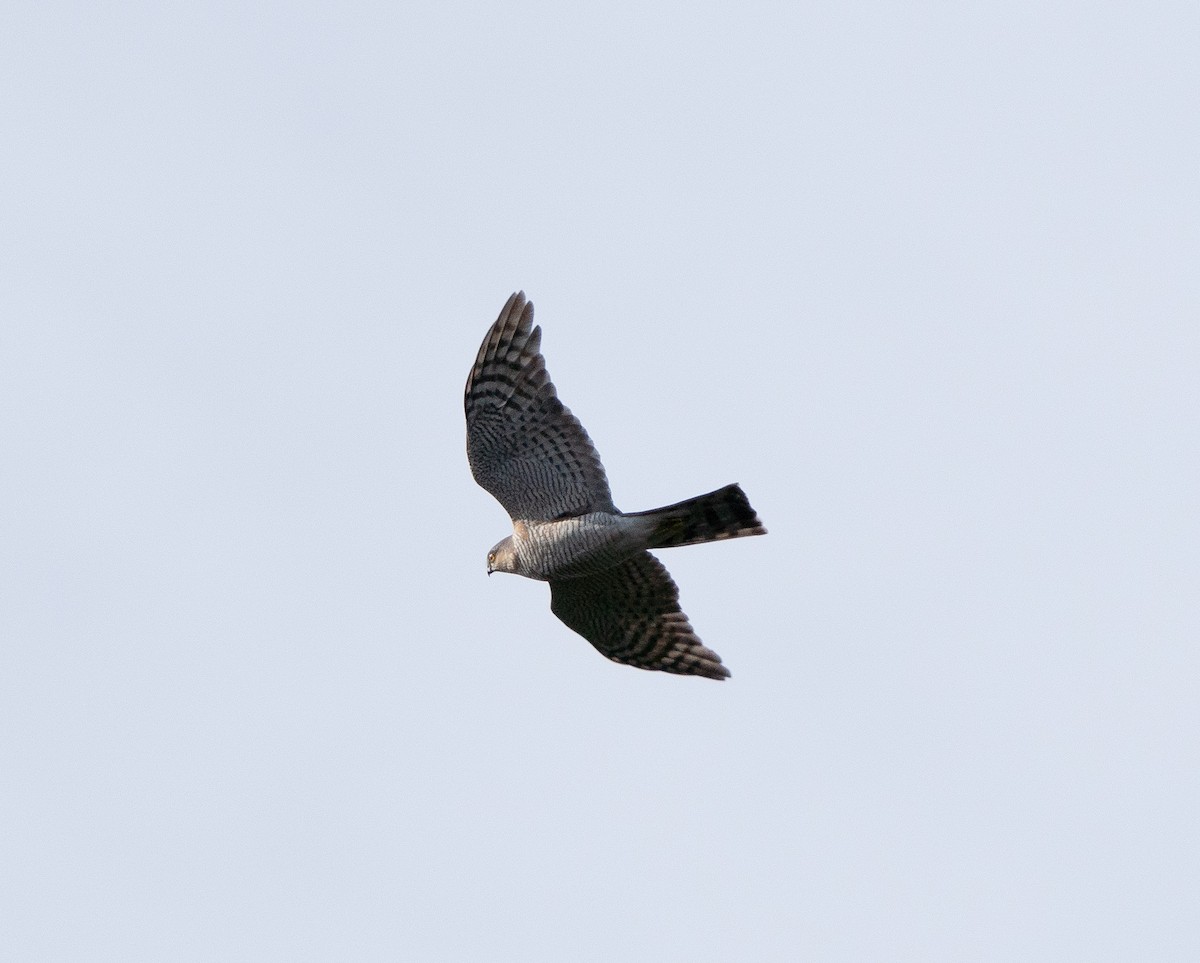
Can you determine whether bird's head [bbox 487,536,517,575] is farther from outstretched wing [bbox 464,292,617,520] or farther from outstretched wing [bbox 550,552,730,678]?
outstretched wing [bbox 464,292,617,520]

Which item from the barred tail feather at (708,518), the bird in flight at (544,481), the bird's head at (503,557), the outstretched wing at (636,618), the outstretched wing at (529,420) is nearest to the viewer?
the barred tail feather at (708,518)

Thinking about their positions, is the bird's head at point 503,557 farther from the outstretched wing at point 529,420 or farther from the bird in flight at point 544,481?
the outstretched wing at point 529,420

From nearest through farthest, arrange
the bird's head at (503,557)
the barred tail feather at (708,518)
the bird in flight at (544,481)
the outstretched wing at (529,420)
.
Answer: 1. the barred tail feather at (708,518)
2. the bird in flight at (544,481)
3. the outstretched wing at (529,420)
4. the bird's head at (503,557)

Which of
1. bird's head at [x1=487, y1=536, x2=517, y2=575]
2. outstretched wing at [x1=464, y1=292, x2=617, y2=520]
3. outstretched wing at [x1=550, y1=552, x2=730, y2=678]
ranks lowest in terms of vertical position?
outstretched wing at [x1=550, y1=552, x2=730, y2=678]

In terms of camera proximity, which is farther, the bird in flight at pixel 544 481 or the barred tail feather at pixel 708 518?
the bird in flight at pixel 544 481

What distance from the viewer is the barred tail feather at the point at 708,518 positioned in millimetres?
15430

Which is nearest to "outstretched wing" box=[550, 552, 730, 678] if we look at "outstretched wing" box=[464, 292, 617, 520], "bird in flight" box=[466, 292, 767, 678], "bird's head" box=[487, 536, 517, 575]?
"bird in flight" box=[466, 292, 767, 678]

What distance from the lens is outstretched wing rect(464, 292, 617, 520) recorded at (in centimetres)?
1600

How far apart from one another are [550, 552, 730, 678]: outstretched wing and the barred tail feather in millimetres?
996

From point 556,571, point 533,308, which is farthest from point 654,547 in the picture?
point 533,308

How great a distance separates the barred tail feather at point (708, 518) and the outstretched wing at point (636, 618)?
39.2 inches

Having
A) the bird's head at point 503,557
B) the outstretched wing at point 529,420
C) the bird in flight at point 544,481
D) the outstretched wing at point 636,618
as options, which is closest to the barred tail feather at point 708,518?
the bird in flight at point 544,481

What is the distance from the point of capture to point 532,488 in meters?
16.2

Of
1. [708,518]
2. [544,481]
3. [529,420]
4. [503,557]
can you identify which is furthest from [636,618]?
[529,420]
